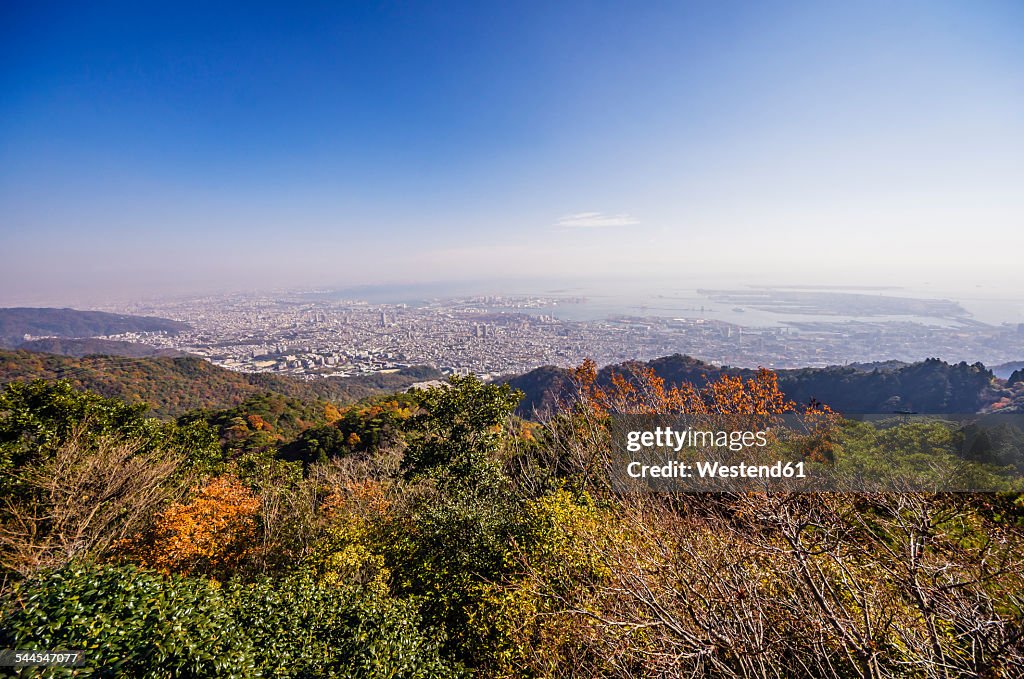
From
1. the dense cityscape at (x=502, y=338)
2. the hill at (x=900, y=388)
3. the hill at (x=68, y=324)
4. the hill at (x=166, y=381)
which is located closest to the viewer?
the hill at (x=900, y=388)

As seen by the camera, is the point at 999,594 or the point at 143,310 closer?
the point at 999,594

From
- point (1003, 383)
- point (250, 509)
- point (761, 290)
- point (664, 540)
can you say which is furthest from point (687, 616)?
point (761, 290)

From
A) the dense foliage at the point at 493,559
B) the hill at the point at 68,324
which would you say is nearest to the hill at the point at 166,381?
the dense foliage at the point at 493,559

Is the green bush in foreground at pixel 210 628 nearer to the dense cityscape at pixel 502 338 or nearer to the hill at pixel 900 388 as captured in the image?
the hill at pixel 900 388

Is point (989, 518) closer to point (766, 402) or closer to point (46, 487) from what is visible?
point (766, 402)

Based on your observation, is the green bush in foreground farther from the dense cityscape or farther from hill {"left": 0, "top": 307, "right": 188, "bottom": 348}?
hill {"left": 0, "top": 307, "right": 188, "bottom": 348}
